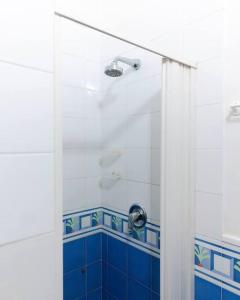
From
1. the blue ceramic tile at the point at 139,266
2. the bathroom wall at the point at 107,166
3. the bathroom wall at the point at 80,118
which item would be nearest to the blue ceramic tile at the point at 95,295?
the bathroom wall at the point at 107,166

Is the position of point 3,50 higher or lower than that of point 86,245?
higher

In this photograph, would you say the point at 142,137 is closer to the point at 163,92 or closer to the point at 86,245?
the point at 163,92

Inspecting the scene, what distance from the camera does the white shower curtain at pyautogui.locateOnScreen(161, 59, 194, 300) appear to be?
97 cm

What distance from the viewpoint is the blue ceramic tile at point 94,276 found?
1612mm

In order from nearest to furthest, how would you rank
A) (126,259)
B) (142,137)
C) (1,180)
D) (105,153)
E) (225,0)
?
(1,180), (225,0), (142,137), (126,259), (105,153)

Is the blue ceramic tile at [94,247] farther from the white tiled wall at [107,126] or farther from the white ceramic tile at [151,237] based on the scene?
the white ceramic tile at [151,237]

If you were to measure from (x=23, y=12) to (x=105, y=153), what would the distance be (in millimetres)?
1084

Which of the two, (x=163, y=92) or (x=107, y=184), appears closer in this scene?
(x=163, y=92)

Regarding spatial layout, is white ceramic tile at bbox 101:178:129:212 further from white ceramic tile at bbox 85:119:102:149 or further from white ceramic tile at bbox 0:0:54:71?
white ceramic tile at bbox 0:0:54:71

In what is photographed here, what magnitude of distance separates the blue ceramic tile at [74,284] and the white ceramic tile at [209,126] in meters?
1.12

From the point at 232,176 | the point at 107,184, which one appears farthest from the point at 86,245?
the point at 232,176

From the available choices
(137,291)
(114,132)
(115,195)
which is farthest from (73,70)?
(137,291)

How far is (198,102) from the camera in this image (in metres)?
1.05

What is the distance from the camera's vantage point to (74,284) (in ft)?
5.05
